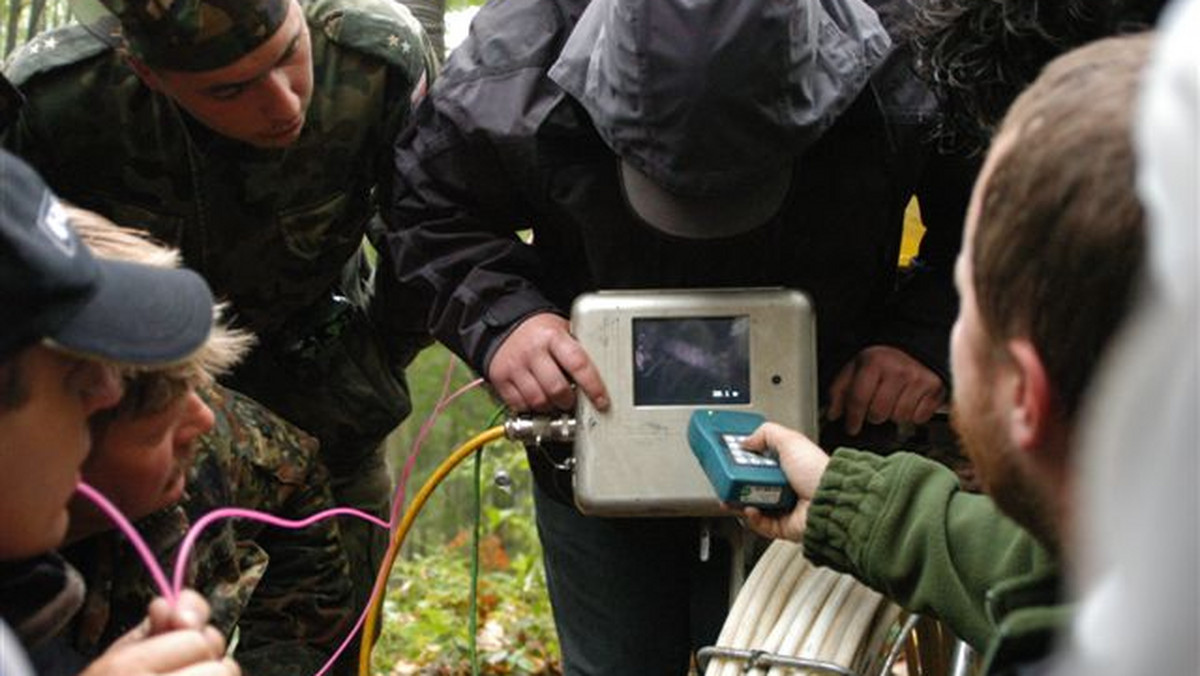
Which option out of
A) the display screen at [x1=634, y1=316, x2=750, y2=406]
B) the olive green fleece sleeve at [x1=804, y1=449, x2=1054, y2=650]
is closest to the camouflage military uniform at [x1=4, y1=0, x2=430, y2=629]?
the display screen at [x1=634, y1=316, x2=750, y2=406]

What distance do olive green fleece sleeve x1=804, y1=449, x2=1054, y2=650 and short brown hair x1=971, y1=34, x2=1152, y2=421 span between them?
687 mm

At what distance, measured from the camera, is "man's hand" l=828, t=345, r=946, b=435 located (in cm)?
267

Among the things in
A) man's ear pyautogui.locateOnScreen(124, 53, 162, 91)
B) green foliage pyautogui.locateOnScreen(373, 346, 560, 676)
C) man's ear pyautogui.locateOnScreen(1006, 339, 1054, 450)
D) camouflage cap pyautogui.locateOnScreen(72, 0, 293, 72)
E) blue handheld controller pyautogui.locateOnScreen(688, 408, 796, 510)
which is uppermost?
man's ear pyautogui.locateOnScreen(1006, 339, 1054, 450)

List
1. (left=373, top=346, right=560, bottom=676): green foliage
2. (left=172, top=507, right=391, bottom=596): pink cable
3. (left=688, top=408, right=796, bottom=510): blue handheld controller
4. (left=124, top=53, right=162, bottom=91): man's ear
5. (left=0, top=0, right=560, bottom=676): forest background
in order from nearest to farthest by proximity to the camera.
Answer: (left=172, top=507, right=391, bottom=596): pink cable < (left=688, top=408, right=796, bottom=510): blue handheld controller < (left=124, top=53, right=162, bottom=91): man's ear < (left=0, top=0, right=560, bottom=676): forest background < (left=373, top=346, right=560, bottom=676): green foliage

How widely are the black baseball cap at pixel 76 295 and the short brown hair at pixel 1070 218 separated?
0.88 m

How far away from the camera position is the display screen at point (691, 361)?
2576 mm

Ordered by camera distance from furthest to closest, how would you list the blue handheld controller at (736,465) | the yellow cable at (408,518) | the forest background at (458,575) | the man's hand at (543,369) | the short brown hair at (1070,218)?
the forest background at (458,575) → the yellow cable at (408,518) → the man's hand at (543,369) → the blue handheld controller at (736,465) → the short brown hair at (1070,218)

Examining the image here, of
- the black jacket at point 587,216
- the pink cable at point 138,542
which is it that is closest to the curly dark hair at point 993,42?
the black jacket at point 587,216

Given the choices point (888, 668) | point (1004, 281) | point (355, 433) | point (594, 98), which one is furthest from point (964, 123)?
point (355, 433)

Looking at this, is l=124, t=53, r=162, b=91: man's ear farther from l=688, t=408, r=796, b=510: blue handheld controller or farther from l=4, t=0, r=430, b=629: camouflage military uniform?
l=688, t=408, r=796, b=510: blue handheld controller

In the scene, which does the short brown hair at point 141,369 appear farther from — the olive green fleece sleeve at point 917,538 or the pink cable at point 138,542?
the olive green fleece sleeve at point 917,538

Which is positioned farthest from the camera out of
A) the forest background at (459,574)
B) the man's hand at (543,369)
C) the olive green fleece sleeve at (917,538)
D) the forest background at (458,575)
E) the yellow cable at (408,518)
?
the forest background at (458,575)

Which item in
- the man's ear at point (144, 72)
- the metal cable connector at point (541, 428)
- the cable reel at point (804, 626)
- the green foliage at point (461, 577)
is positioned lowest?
the green foliage at point (461, 577)

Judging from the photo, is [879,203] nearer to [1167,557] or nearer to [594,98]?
[594,98]
